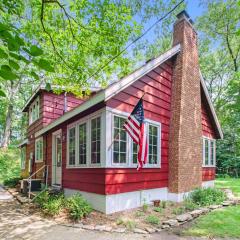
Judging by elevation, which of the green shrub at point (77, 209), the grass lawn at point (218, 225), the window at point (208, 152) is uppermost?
the window at point (208, 152)

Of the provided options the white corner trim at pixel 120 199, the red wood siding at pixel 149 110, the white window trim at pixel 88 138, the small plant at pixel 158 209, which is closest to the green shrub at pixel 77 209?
the white corner trim at pixel 120 199

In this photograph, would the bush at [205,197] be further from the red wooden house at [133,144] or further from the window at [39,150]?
the window at [39,150]

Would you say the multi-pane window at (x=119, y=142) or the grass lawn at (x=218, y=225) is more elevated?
the multi-pane window at (x=119, y=142)

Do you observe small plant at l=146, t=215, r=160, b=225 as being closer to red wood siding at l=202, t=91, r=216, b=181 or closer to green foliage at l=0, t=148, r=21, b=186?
red wood siding at l=202, t=91, r=216, b=181

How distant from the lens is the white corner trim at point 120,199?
7.97 m

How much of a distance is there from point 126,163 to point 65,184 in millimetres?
3524

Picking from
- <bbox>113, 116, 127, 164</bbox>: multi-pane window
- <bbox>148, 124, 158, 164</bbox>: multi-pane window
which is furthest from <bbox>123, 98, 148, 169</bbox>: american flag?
<bbox>148, 124, 158, 164</bbox>: multi-pane window

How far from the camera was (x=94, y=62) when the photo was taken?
12242mm

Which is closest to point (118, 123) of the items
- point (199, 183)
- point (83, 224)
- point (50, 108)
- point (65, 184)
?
point (83, 224)

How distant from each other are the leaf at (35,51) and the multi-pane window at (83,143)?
25.1ft

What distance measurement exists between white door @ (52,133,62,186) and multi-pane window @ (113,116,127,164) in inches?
171

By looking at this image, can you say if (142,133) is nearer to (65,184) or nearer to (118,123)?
(118,123)

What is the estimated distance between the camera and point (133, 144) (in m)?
8.98

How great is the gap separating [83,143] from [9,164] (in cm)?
1812
